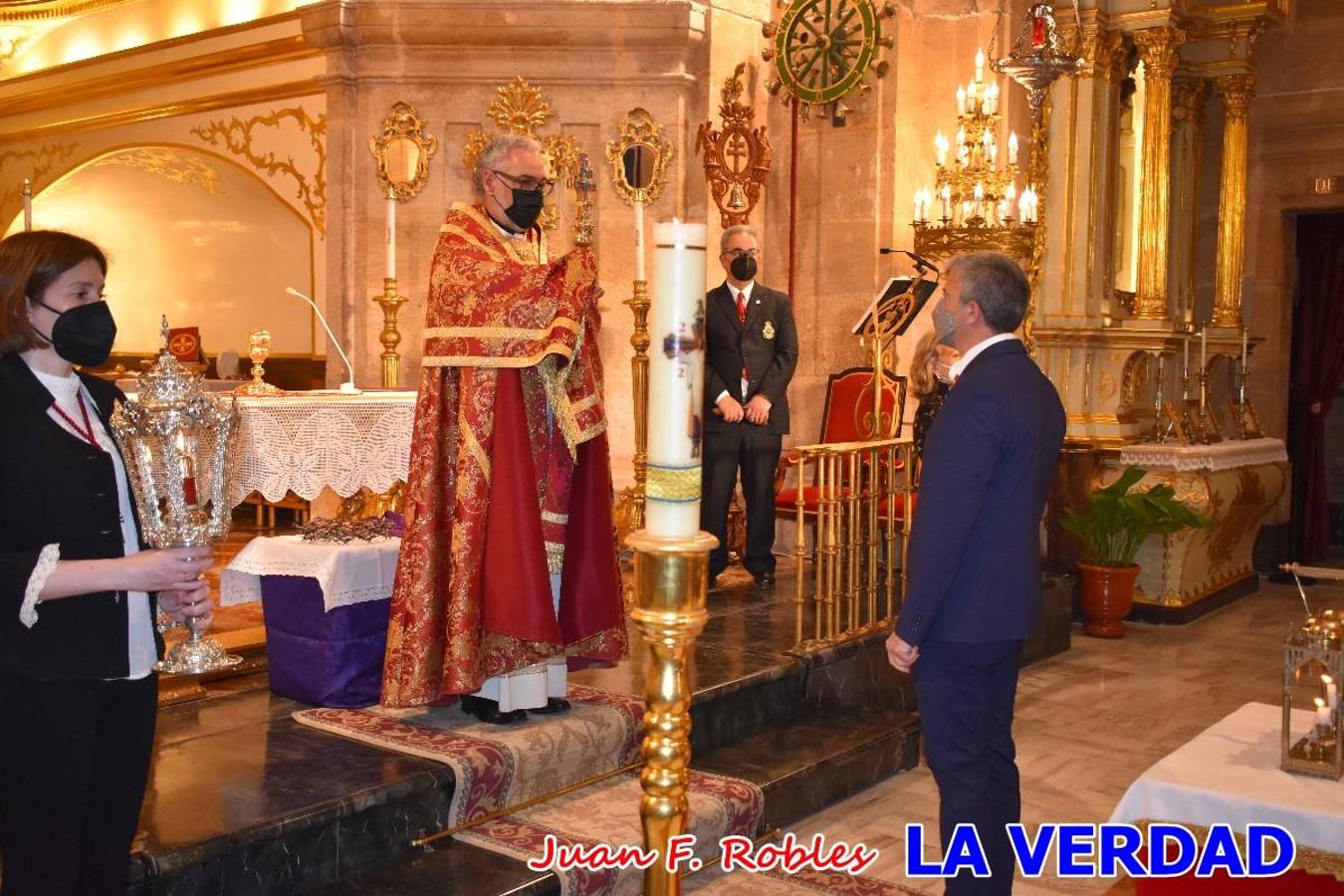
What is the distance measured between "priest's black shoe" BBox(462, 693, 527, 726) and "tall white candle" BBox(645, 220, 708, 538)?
264 cm

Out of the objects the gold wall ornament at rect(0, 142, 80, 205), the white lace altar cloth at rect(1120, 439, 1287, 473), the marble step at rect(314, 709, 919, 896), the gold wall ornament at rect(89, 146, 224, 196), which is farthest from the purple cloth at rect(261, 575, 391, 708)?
the gold wall ornament at rect(0, 142, 80, 205)

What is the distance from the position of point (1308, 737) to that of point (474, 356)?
2.52 metres

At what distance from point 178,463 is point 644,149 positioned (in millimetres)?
5823

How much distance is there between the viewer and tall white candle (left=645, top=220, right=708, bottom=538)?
→ 1.67 m

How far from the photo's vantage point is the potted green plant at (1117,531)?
24.7ft

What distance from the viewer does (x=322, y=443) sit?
4660 millimetres

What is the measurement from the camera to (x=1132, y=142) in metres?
8.73

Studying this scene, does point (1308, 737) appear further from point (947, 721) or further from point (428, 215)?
point (428, 215)

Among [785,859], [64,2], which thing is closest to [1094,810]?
[785,859]

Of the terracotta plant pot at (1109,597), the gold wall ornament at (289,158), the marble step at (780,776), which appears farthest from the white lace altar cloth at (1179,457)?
the gold wall ornament at (289,158)

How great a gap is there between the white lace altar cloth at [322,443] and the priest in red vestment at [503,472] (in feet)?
1.68

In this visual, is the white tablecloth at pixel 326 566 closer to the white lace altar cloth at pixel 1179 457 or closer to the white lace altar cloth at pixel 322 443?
the white lace altar cloth at pixel 322 443

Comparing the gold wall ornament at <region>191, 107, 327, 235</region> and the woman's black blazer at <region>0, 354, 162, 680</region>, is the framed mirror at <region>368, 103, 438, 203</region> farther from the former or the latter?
the woman's black blazer at <region>0, 354, 162, 680</region>

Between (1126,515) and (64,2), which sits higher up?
(64,2)
